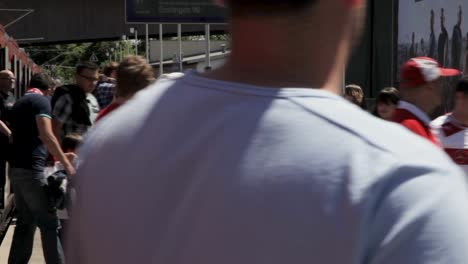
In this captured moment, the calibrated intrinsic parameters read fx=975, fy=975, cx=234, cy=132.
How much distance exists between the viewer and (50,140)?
7.12 meters

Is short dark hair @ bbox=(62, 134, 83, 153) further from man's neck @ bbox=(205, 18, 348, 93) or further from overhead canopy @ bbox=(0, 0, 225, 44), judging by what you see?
overhead canopy @ bbox=(0, 0, 225, 44)

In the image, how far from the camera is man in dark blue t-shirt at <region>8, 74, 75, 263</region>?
747 centimetres

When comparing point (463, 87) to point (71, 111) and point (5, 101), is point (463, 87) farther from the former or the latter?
point (5, 101)

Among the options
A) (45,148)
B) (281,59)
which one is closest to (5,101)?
(45,148)

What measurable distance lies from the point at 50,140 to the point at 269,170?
20.0 feet

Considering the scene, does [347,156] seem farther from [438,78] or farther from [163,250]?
[438,78]

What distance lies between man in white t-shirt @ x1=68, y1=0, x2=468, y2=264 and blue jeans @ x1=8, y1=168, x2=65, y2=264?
6258 mm

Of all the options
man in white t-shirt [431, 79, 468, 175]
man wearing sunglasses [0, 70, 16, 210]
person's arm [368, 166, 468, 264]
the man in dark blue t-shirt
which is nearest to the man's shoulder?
man wearing sunglasses [0, 70, 16, 210]

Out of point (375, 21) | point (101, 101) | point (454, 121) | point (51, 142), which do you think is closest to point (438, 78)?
point (454, 121)

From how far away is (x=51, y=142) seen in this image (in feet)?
23.3

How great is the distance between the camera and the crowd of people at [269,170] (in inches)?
45.1

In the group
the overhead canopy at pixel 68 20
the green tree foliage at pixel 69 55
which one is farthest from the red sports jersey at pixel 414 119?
the green tree foliage at pixel 69 55

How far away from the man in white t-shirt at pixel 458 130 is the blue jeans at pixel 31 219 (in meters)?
3.08

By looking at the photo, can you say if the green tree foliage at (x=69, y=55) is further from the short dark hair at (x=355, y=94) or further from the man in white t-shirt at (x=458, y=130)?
the man in white t-shirt at (x=458, y=130)
